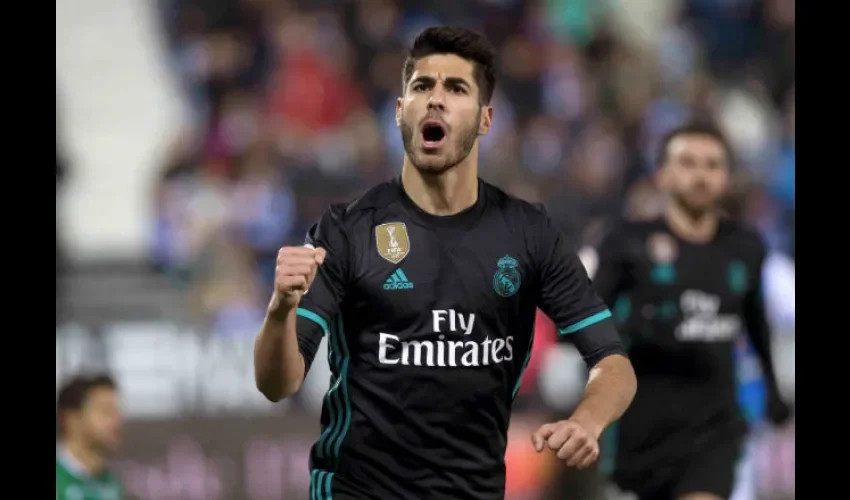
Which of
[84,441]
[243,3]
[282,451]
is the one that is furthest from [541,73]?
[84,441]

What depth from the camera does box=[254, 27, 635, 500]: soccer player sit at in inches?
133

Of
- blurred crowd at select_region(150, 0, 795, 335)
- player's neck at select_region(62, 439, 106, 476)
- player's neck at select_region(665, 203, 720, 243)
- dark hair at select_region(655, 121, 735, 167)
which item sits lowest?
player's neck at select_region(62, 439, 106, 476)

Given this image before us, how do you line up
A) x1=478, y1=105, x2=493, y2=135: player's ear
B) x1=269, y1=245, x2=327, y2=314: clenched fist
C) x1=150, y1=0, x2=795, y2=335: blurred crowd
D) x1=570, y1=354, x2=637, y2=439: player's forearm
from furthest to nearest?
1. x1=150, y1=0, x2=795, y2=335: blurred crowd
2. x1=478, y1=105, x2=493, y2=135: player's ear
3. x1=570, y1=354, x2=637, y2=439: player's forearm
4. x1=269, y1=245, x2=327, y2=314: clenched fist

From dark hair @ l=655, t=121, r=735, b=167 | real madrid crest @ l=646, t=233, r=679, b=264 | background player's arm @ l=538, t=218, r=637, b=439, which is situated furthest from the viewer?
dark hair @ l=655, t=121, r=735, b=167

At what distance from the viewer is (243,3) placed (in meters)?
8.38

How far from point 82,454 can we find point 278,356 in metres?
3.22

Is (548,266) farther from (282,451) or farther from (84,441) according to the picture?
(282,451)

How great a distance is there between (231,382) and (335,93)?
2160 mm

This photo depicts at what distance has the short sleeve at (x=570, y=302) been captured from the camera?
139 inches

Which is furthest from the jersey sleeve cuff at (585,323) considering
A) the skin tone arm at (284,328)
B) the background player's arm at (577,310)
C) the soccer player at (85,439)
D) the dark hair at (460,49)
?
the soccer player at (85,439)

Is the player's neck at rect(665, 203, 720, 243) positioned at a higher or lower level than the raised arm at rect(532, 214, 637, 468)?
higher

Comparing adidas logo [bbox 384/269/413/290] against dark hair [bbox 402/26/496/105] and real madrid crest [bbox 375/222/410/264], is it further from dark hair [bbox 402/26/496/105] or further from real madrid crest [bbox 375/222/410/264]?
dark hair [bbox 402/26/496/105]

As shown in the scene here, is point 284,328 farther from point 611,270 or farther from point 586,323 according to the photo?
point 611,270

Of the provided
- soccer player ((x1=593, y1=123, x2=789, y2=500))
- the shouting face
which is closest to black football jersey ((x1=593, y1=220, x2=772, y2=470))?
soccer player ((x1=593, y1=123, x2=789, y2=500))
